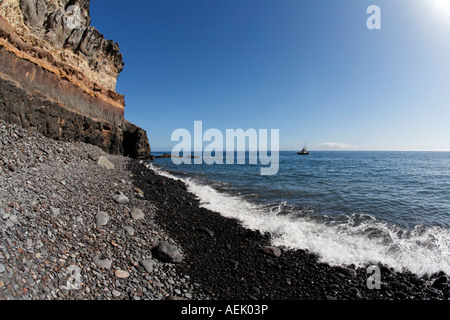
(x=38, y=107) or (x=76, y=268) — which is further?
(x=38, y=107)

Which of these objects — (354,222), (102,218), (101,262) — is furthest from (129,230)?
(354,222)

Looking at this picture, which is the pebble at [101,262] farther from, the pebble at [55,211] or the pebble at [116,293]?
the pebble at [55,211]

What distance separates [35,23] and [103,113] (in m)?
10.1

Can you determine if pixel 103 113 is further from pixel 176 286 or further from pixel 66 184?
pixel 176 286

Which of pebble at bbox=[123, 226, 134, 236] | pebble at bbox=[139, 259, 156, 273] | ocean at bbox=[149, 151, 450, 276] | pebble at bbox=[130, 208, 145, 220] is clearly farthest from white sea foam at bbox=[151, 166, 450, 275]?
pebble at bbox=[123, 226, 134, 236]

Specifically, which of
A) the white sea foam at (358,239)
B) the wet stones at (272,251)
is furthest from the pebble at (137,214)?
the wet stones at (272,251)

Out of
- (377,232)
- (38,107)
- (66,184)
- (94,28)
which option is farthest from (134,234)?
(94,28)

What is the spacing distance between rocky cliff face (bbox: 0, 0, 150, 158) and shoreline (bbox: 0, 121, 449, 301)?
18.7 feet

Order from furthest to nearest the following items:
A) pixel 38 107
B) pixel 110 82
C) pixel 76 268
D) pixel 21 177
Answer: pixel 110 82, pixel 38 107, pixel 21 177, pixel 76 268

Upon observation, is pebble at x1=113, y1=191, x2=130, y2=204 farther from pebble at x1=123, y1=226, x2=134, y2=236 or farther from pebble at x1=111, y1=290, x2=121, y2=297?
pebble at x1=111, y1=290, x2=121, y2=297

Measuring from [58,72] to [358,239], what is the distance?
81.1 feet

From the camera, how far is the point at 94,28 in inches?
856

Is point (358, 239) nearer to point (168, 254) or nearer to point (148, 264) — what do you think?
point (168, 254)

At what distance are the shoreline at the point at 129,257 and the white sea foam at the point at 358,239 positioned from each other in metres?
0.56
